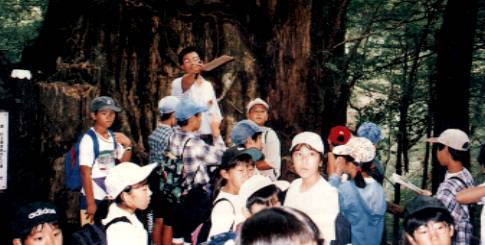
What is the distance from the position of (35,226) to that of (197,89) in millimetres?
3022

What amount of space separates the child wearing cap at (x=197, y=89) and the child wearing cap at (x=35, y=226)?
105 inches

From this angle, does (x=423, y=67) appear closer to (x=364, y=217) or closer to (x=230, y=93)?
(x=230, y=93)

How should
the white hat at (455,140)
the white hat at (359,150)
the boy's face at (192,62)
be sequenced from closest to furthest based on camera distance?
the white hat at (359,150) → the white hat at (455,140) → the boy's face at (192,62)

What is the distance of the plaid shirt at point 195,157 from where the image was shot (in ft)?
16.3

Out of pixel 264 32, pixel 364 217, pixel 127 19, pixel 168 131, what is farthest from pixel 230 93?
pixel 364 217

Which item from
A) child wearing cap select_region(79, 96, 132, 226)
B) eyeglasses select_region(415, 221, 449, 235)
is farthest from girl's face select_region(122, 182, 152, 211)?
eyeglasses select_region(415, 221, 449, 235)

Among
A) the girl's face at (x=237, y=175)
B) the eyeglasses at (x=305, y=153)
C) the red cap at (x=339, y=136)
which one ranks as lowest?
the girl's face at (x=237, y=175)

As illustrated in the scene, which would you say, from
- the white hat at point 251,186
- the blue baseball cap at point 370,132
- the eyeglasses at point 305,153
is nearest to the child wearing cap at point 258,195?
the white hat at point 251,186

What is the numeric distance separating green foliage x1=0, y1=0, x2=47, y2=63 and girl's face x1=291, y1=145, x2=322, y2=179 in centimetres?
875

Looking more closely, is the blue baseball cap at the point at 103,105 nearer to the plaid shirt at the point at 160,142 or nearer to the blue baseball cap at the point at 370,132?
the plaid shirt at the point at 160,142

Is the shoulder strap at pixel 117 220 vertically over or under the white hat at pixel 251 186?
under

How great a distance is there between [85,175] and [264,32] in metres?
3.75

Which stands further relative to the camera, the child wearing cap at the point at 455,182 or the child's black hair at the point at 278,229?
the child wearing cap at the point at 455,182

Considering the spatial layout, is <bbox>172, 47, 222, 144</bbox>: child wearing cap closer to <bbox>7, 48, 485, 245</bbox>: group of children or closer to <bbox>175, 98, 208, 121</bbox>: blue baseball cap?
<bbox>7, 48, 485, 245</bbox>: group of children
